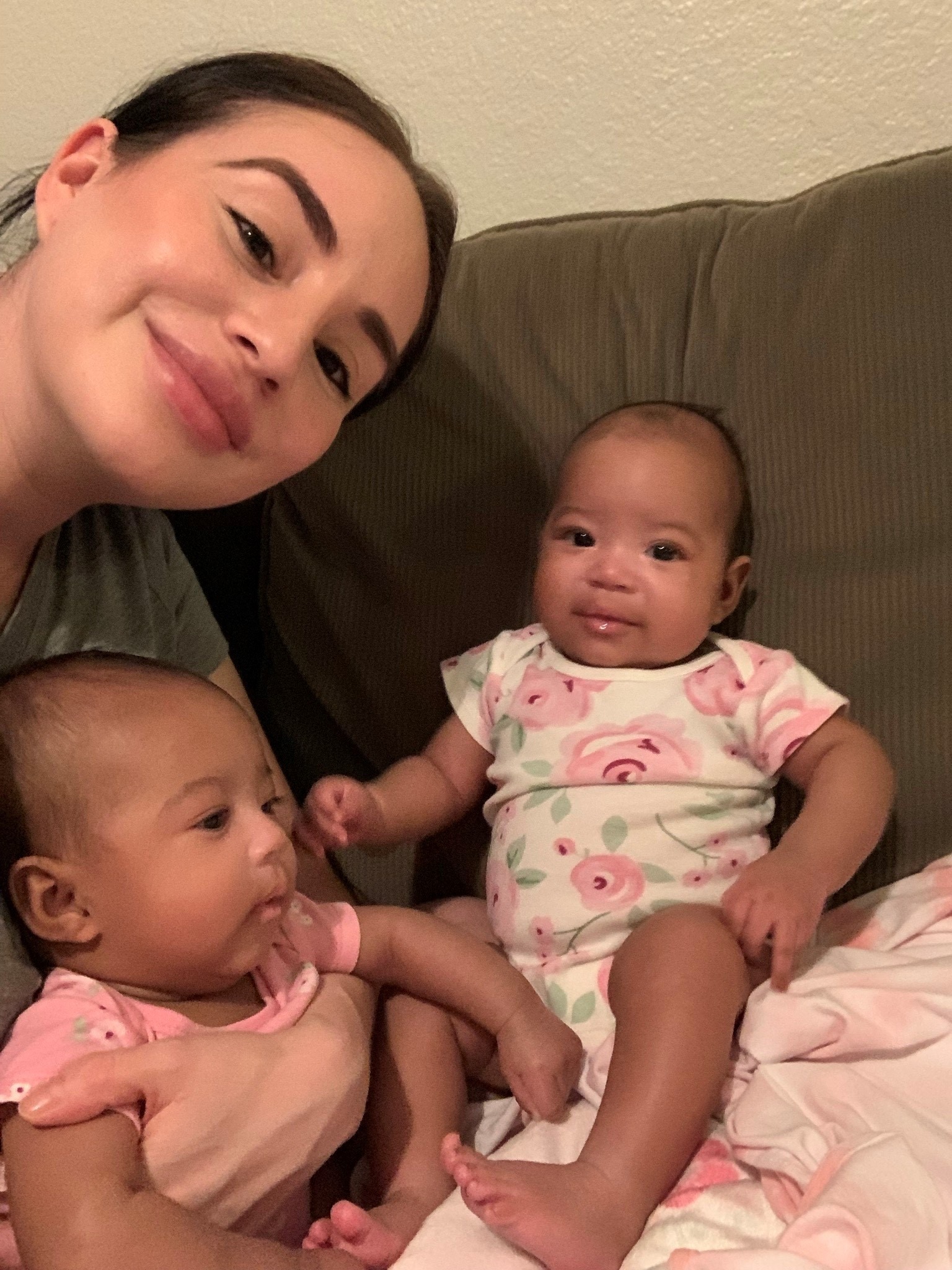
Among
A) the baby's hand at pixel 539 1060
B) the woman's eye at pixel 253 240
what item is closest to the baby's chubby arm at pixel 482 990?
the baby's hand at pixel 539 1060

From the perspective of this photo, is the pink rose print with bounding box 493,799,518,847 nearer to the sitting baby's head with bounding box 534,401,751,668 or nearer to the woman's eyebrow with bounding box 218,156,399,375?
the sitting baby's head with bounding box 534,401,751,668

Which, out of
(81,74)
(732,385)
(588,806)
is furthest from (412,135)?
(588,806)

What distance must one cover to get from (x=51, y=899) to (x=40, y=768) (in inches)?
3.6

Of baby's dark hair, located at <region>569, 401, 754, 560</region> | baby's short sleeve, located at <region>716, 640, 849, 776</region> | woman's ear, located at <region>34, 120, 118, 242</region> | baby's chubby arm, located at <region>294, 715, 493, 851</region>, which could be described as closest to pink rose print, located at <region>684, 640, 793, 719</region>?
baby's short sleeve, located at <region>716, 640, 849, 776</region>

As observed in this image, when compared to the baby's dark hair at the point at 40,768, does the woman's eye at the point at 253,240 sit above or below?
above

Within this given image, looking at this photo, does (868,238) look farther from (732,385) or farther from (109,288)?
(109,288)

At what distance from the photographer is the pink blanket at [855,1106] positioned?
0.65 metres

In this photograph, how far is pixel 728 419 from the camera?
108 centimetres

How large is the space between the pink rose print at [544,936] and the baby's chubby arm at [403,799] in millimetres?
169

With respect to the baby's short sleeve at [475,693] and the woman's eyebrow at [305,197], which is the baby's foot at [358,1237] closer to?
the baby's short sleeve at [475,693]

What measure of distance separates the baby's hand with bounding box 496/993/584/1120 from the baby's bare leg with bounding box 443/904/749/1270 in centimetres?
5

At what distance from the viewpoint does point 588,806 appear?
1.02 metres

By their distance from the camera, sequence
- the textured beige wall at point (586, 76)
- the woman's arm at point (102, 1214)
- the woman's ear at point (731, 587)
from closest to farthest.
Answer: the woman's arm at point (102, 1214) → the woman's ear at point (731, 587) → the textured beige wall at point (586, 76)

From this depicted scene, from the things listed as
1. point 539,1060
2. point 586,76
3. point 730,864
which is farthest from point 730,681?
point 586,76
